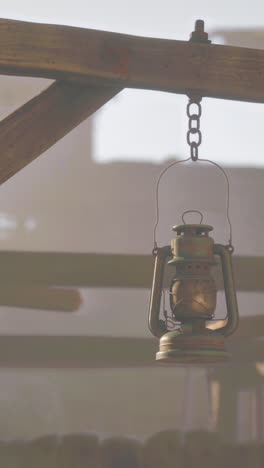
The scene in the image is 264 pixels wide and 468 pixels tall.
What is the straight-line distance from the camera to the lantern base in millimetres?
2582

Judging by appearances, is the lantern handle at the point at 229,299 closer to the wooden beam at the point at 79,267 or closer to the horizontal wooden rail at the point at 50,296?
the wooden beam at the point at 79,267

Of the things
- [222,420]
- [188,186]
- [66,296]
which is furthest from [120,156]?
[66,296]

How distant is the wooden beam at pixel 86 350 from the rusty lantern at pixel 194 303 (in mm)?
4526

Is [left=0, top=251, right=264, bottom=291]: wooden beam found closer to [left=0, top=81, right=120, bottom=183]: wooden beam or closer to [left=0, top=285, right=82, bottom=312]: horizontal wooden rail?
[left=0, top=285, right=82, bottom=312]: horizontal wooden rail

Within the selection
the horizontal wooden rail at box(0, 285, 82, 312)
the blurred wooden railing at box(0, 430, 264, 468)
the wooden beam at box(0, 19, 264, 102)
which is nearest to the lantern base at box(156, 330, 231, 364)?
the wooden beam at box(0, 19, 264, 102)

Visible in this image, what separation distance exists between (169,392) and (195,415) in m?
0.65

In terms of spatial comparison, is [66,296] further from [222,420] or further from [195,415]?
[195,415]

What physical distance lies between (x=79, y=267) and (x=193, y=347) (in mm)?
2616

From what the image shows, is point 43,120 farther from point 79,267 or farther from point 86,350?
point 86,350

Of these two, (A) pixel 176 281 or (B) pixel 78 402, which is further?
(B) pixel 78 402

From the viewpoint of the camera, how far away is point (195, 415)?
534 inches

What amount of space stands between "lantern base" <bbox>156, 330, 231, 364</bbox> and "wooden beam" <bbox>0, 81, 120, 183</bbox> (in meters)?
0.66

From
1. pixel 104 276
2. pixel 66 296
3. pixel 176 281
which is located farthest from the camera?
pixel 66 296

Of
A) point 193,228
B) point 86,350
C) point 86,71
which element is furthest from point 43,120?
point 86,350
